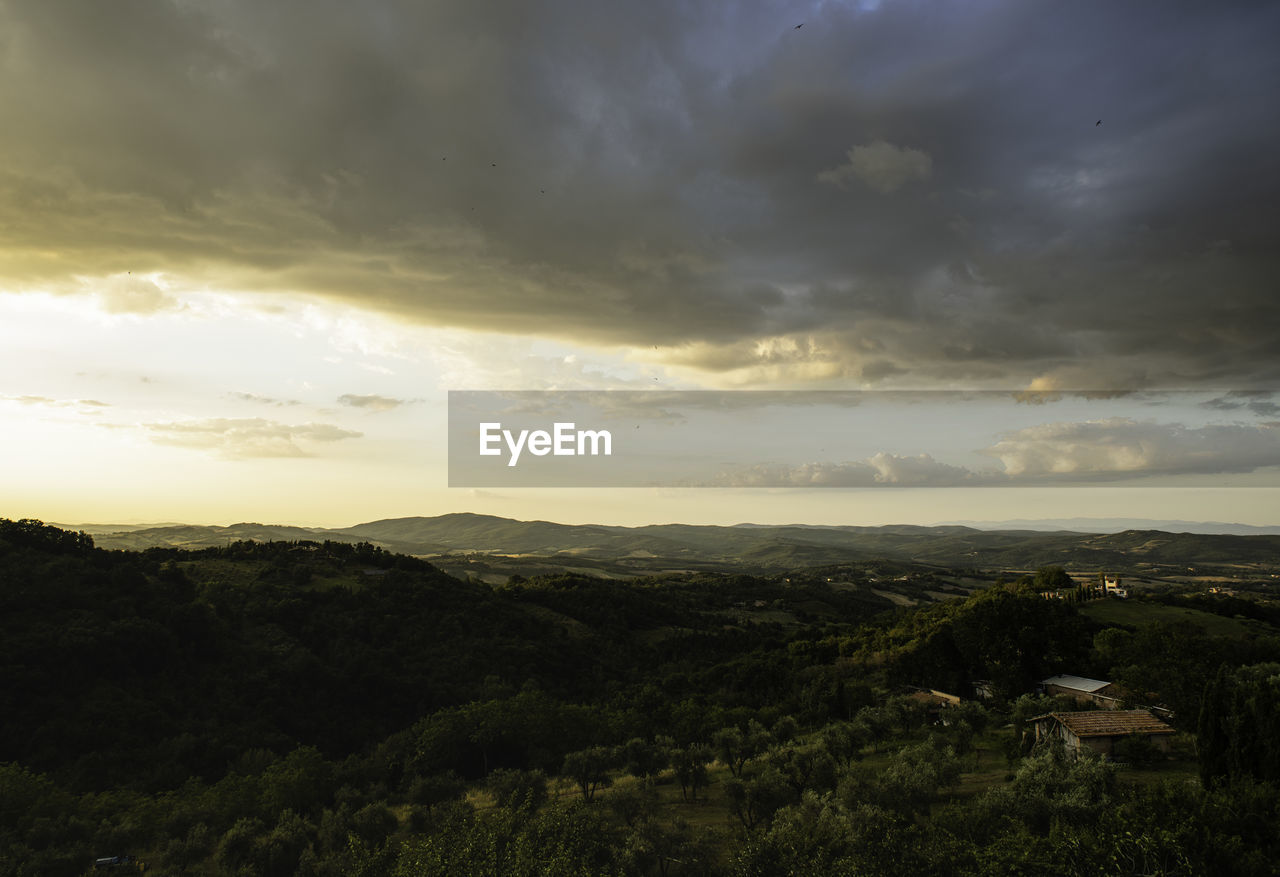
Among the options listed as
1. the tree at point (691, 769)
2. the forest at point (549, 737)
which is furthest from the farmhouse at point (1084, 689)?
the tree at point (691, 769)

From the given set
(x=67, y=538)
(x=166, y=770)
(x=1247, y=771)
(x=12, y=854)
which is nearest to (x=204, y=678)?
(x=166, y=770)

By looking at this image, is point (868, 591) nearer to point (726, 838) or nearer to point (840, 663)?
point (840, 663)

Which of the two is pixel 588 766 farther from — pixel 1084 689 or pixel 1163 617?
pixel 1163 617

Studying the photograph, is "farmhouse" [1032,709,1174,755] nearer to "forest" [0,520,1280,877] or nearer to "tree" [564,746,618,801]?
"forest" [0,520,1280,877]

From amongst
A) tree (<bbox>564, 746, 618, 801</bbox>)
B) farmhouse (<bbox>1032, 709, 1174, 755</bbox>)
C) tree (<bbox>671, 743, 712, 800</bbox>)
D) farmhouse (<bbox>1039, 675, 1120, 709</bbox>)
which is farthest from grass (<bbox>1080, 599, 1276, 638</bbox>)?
tree (<bbox>564, 746, 618, 801</bbox>)

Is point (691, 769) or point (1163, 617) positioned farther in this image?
point (1163, 617)

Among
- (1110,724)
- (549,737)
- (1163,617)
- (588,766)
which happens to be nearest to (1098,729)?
(1110,724)
